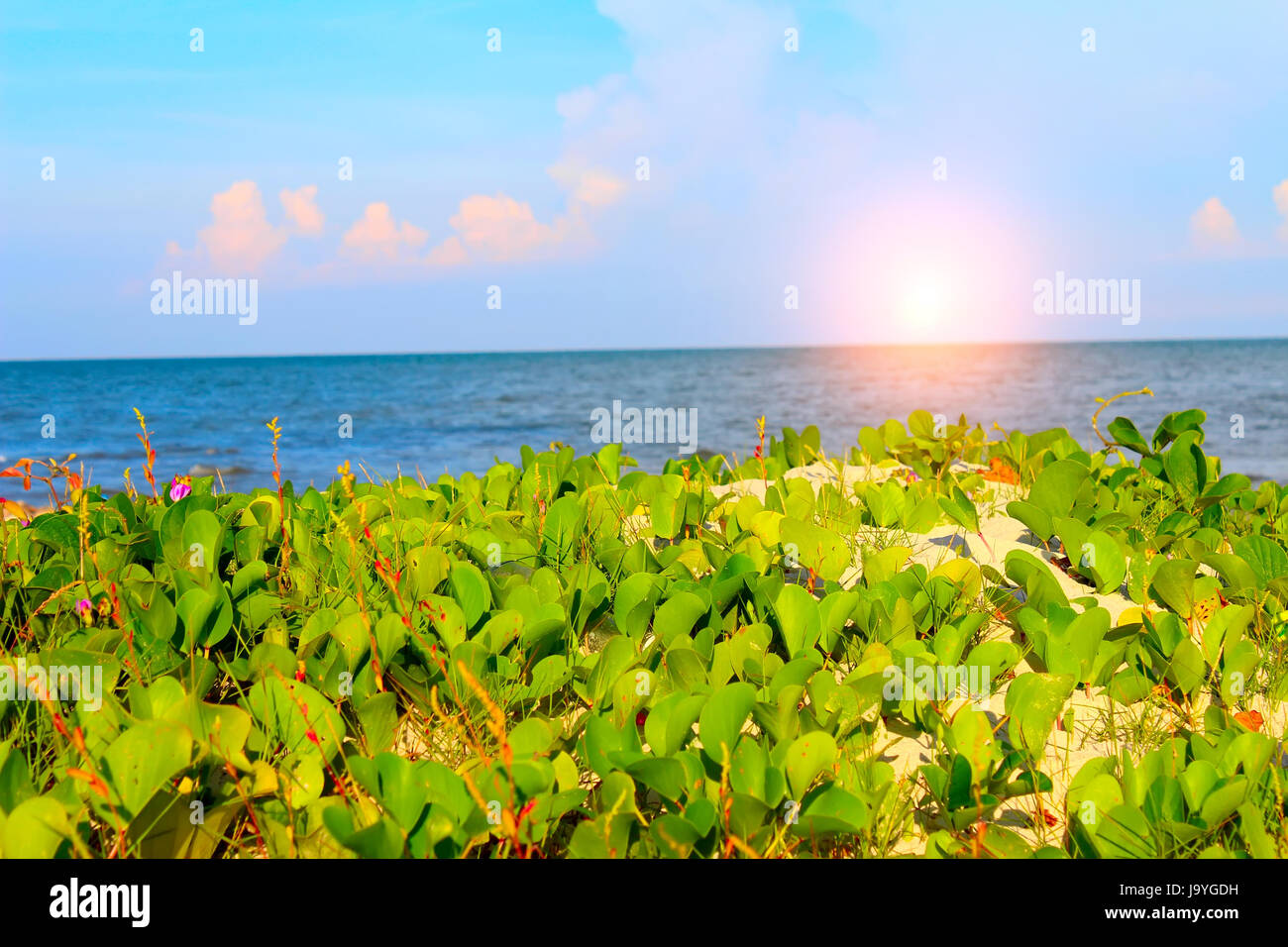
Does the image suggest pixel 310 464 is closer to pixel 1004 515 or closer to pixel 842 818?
pixel 1004 515

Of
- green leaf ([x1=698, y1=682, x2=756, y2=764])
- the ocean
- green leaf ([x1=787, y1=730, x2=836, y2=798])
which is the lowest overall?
green leaf ([x1=787, y1=730, x2=836, y2=798])

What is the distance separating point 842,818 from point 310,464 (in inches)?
718

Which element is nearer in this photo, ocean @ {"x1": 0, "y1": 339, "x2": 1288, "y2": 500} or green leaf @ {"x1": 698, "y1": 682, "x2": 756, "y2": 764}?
green leaf @ {"x1": 698, "y1": 682, "x2": 756, "y2": 764}

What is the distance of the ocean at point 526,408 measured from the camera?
62.5ft

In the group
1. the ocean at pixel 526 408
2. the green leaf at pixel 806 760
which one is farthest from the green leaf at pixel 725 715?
the ocean at pixel 526 408

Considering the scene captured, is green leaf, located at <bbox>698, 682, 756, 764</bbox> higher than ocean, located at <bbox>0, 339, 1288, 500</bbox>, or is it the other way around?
ocean, located at <bbox>0, 339, 1288, 500</bbox>

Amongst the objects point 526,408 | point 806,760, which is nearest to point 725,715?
point 806,760

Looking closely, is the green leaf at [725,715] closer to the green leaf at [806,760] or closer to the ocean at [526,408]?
the green leaf at [806,760]

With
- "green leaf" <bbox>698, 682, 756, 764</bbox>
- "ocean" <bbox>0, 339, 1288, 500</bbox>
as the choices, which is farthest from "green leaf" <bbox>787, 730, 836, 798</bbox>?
"ocean" <bbox>0, 339, 1288, 500</bbox>

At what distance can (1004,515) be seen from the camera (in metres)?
3.57

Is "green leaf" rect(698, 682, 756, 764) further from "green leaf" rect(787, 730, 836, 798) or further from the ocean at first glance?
the ocean

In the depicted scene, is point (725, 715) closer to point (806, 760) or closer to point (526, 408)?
point (806, 760)

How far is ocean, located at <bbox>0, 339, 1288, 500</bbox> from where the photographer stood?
750 inches
